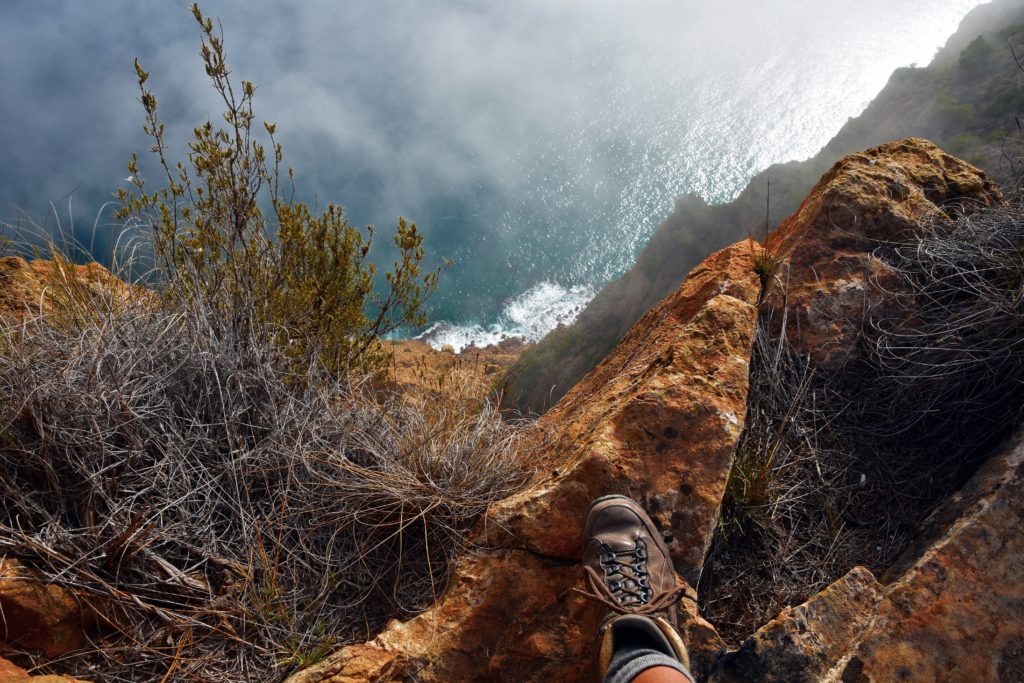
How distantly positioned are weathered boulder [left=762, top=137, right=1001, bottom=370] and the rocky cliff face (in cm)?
1

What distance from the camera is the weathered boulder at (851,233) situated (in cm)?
290

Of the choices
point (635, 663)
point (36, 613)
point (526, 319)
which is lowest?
point (635, 663)

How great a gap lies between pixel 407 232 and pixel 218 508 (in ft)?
8.77

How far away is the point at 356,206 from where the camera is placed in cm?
3478

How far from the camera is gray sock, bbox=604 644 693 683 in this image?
1.79 metres

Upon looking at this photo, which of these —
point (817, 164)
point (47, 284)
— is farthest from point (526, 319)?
point (47, 284)

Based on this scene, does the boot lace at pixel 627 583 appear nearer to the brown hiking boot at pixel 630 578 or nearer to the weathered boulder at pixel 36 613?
the brown hiking boot at pixel 630 578

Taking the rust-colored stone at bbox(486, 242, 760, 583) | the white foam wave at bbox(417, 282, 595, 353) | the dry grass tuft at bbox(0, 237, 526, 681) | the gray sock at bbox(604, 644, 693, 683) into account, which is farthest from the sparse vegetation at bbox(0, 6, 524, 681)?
the white foam wave at bbox(417, 282, 595, 353)

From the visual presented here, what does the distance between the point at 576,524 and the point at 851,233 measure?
8.03 ft

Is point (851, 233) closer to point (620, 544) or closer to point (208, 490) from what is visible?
point (620, 544)

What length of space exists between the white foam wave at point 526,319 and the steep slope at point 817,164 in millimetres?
8819

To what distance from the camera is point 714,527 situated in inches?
87.3

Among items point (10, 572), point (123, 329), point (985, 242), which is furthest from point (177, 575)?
point (985, 242)

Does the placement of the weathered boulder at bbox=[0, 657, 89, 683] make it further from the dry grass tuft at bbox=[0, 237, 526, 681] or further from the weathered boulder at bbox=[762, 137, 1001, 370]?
the weathered boulder at bbox=[762, 137, 1001, 370]
